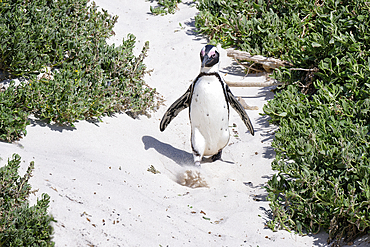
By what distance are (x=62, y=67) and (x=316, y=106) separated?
329 centimetres

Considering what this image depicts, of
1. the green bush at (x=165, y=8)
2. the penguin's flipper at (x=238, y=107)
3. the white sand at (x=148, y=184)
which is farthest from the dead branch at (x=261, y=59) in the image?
the green bush at (x=165, y=8)

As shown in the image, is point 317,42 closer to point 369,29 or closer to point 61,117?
point 369,29

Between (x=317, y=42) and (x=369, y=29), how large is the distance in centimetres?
63

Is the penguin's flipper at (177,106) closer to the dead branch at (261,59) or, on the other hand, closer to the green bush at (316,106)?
the green bush at (316,106)

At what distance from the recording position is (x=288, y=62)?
6383mm

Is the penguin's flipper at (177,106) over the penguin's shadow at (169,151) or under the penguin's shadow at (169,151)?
over

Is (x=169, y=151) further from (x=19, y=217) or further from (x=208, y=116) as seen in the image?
(x=19, y=217)

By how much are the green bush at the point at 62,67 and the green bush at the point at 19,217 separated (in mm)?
1359

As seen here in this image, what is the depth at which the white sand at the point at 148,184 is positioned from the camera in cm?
328

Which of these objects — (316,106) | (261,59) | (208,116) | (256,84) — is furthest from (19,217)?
(261,59)

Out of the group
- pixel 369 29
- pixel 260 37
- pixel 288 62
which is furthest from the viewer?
pixel 260 37

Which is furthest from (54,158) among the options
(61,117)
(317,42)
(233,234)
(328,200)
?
(317,42)

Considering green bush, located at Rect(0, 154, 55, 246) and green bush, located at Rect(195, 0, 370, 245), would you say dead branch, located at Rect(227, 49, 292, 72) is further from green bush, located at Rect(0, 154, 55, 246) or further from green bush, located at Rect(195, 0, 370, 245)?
green bush, located at Rect(0, 154, 55, 246)

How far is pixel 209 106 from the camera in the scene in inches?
194
